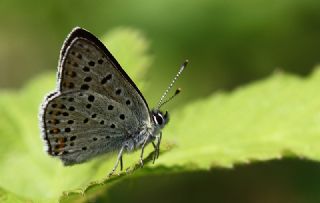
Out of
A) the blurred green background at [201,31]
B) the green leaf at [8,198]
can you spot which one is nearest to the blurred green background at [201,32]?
the blurred green background at [201,31]

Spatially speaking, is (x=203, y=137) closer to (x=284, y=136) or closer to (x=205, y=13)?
(x=284, y=136)

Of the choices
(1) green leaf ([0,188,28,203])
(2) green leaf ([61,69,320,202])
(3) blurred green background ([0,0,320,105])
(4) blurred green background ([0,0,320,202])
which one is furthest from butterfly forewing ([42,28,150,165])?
(3) blurred green background ([0,0,320,105])

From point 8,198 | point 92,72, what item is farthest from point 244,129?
point 8,198

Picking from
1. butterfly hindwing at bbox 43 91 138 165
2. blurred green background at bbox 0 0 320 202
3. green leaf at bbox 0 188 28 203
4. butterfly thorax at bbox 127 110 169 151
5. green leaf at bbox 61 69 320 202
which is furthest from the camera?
blurred green background at bbox 0 0 320 202

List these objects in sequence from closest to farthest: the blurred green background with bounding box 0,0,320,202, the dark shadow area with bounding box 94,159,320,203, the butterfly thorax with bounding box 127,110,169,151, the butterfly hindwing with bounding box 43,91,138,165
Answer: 1. the butterfly hindwing with bounding box 43,91,138,165
2. the butterfly thorax with bounding box 127,110,169,151
3. the dark shadow area with bounding box 94,159,320,203
4. the blurred green background with bounding box 0,0,320,202

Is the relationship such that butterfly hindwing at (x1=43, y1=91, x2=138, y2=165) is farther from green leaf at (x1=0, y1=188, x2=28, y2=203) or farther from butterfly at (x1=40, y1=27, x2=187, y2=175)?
green leaf at (x1=0, y1=188, x2=28, y2=203)

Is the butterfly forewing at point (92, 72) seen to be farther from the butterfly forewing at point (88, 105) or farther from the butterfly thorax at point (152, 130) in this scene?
the butterfly thorax at point (152, 130)
